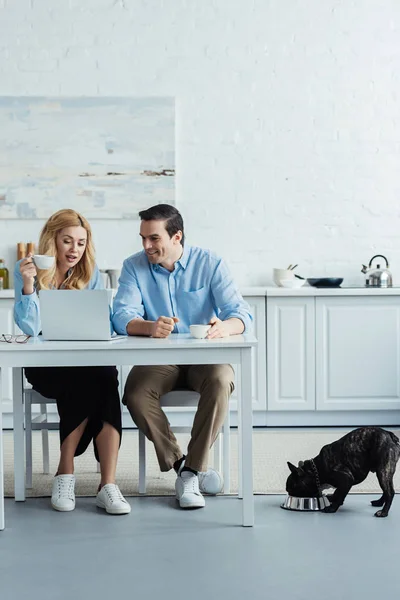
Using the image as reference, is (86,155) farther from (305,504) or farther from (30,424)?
(305,504)

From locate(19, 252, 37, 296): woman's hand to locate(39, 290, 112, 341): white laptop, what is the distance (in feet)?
1.08

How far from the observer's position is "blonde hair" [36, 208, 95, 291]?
347 cm

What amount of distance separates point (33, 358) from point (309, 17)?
10.9 ft

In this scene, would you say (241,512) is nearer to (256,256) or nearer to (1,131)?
(256,256)

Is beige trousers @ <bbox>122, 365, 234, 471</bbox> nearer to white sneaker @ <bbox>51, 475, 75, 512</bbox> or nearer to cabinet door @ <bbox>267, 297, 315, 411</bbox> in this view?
white sneaker @ <bbox>51, 475, 75, 512</bbox>

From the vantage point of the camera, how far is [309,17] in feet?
17.7

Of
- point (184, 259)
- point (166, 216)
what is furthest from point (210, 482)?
point (166, 216)

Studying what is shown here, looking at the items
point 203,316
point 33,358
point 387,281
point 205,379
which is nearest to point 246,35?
point 387,281

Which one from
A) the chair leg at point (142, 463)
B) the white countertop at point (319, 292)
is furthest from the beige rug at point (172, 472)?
the white countertop at point (319, 292)

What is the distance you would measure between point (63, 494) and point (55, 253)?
37.3 inches

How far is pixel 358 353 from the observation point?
5.04 meters

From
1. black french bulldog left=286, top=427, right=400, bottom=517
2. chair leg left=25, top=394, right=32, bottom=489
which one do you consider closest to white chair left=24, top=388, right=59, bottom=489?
chair leg left=25, top=394, right=32, bottom=489

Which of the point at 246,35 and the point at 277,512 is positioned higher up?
the point at 246,35

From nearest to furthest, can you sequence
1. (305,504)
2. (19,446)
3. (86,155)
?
(305,504) < (19,446) < (86,155)
